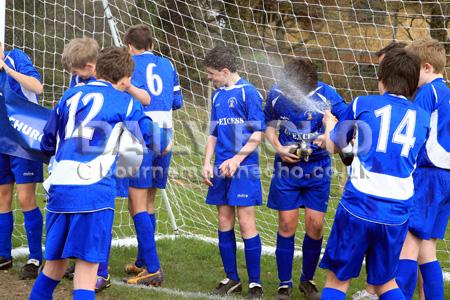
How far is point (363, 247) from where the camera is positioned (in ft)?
11.1

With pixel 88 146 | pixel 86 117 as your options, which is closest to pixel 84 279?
pixel 88 146

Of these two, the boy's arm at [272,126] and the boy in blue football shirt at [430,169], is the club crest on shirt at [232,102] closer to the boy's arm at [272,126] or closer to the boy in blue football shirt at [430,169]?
the boy's arm at [272,126]

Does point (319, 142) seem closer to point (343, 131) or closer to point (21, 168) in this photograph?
point (343, 131)

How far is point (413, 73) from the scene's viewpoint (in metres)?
3.38

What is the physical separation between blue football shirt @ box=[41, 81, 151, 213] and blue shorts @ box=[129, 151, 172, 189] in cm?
121

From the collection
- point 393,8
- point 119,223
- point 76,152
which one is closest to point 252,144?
point 76,152

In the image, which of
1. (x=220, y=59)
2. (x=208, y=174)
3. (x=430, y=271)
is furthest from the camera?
(x=208, y=174)

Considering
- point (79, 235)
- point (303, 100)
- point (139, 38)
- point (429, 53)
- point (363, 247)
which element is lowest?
point (363, 247)

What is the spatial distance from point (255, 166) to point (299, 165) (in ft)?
0.97

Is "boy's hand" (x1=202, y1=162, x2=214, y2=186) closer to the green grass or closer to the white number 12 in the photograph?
the green grass

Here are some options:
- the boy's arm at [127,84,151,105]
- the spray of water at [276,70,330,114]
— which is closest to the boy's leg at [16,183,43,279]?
the boy's arm at [127,84,151,105]

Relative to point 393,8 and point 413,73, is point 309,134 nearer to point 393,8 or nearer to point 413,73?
point 413,73

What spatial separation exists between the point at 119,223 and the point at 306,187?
2.64m

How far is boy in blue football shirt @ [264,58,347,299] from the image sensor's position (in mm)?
4629
